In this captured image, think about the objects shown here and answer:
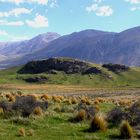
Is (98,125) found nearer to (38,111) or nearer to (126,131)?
(126,131)

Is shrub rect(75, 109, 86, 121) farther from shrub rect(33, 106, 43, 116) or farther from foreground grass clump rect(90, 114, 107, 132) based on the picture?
foreground grass clump rect(90, 114, 107, 132)

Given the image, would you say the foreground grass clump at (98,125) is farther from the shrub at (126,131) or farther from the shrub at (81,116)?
the shrub at (81,116)

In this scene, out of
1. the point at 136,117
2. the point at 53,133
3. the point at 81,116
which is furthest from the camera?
the point at 81,116

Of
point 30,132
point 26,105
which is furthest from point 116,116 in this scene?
point 30,132

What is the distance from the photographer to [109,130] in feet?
81.4

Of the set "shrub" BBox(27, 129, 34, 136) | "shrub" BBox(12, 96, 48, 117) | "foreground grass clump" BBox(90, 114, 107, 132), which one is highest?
"shrub" BBox(12, 96, 48, 117)

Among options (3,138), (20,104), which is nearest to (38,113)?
(20,104)

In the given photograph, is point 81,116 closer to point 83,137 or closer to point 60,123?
point 60,123

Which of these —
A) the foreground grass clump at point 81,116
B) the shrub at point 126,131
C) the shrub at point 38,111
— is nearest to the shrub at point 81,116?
the foreground grass clump at point 81,116

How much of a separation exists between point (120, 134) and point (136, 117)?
11.2ft

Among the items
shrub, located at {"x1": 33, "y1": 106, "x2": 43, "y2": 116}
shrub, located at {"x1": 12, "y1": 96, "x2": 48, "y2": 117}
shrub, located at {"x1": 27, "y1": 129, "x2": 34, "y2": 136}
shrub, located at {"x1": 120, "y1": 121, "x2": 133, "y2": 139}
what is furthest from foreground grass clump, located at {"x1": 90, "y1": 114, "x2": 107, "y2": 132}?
shrub, located at {"x1": 12, "y1": 96, "x2": 48, "y2": 117}

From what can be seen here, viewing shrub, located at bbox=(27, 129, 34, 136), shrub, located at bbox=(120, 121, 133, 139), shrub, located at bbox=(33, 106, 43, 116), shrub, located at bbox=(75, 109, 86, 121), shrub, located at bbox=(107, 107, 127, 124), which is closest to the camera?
shrub, located at bbox=(120, 121, 133, 139)

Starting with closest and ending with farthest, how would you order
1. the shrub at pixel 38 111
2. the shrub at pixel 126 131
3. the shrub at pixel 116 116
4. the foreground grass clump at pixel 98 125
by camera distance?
1. the shrub at pixel 126 131
2. the foreground grass clump at pixel 98 125
3. the shrub at pixel 116 116
4. the shrub at pixel 38 111

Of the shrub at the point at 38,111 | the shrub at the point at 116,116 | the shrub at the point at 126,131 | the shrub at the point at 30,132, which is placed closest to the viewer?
the shrub at the point at 126,131
